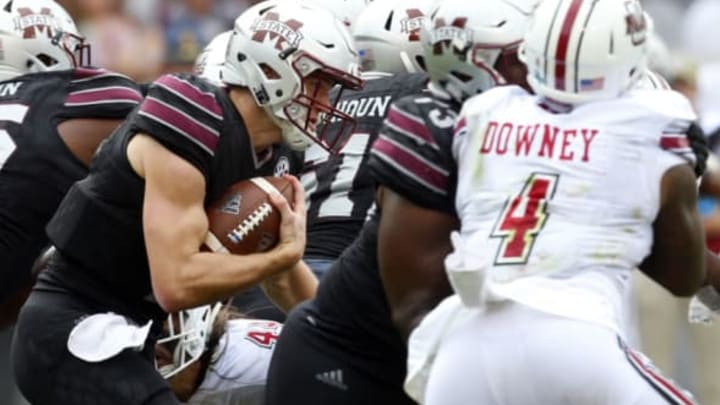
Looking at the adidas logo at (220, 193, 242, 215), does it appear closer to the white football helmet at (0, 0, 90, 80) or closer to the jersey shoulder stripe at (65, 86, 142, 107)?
the jersey shoulder stripe at (65, 86, 142, 107)

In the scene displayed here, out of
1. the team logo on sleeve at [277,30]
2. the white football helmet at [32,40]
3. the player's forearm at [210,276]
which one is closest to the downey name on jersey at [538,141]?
the player's forearm at [210,276]

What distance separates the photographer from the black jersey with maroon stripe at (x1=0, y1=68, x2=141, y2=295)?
246 inches

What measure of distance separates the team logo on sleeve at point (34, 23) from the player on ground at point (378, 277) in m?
2.05

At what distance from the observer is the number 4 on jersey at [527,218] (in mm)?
4539

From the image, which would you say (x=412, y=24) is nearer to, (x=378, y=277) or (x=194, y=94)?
(x=194, y=94)

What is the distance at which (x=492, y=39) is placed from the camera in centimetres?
505

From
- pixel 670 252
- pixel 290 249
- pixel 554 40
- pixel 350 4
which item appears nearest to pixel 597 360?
pixel 670 252

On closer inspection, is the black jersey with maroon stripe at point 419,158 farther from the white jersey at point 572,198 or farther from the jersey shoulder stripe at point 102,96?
the jersey shoulder stripe at point 102,96

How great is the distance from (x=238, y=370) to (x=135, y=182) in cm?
102

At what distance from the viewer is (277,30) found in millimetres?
5691

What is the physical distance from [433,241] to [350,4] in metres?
2.88

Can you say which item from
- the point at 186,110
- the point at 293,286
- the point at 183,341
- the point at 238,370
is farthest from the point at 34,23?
the point at 186,110

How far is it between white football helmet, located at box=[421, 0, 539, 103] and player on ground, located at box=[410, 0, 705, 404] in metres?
0.31

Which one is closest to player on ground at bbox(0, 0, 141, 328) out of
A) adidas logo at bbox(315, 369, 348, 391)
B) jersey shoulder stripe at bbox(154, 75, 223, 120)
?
jersey shoulder stripe at bbox(154, 75, 223, 120)
